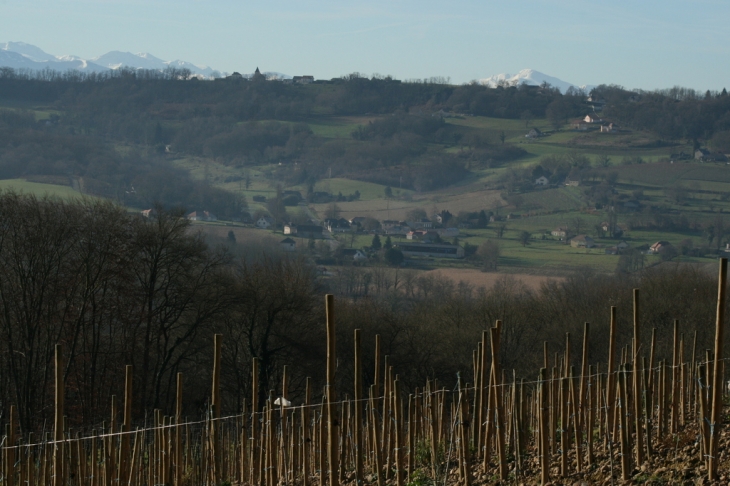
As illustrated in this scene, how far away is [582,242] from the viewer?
104 metres

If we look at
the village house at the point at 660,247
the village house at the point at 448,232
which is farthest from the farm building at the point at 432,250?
the village house at the point at 660,247

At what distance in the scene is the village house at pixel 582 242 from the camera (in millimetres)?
103062

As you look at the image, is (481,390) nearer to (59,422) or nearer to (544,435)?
(544,435)

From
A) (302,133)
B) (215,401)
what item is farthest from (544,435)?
(302,133)

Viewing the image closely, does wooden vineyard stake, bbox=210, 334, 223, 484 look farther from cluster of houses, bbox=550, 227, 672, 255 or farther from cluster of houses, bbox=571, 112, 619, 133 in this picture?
cluster of houses, bbox=571, 112, 619, 133

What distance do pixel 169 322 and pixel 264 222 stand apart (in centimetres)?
9778

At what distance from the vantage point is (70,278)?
26.0m

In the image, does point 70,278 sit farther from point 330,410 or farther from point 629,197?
point 629,197

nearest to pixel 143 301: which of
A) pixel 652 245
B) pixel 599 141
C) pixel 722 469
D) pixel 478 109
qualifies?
pixel 722 469

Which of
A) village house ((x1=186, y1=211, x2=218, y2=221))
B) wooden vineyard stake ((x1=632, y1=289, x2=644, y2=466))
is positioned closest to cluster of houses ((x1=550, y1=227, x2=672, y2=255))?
village house ((x1=186, y1=211, x2=218, y2=221))

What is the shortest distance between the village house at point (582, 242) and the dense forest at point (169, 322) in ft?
219

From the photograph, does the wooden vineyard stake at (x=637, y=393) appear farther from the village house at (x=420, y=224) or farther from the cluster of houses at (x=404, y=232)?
the village house at (x=420, y=224)

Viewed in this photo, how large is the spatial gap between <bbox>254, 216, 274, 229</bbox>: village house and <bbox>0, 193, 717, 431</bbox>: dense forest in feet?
284

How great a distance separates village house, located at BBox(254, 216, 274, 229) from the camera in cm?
12338
